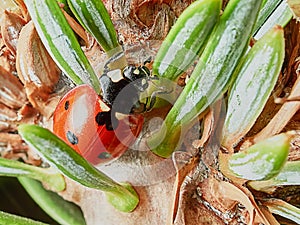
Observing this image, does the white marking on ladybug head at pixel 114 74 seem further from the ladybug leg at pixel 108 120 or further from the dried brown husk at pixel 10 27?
the dried brown husk at pixel 10 27

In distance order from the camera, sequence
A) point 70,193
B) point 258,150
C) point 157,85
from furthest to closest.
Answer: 1. point 70,193
2. point 157,85
3. point 258,150

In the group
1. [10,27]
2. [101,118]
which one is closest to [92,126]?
[101,118]

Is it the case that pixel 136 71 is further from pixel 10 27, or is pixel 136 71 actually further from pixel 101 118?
pixel 10 27

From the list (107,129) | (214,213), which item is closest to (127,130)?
(107,129)

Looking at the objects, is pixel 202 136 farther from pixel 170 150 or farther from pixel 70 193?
pixel 70 193

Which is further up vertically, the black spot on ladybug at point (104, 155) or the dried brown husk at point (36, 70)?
the dried brown husk at point (36, 70)

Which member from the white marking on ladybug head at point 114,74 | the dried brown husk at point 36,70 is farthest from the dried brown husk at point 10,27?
the white marking on ladybug head at point 114,74

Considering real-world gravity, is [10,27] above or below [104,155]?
above

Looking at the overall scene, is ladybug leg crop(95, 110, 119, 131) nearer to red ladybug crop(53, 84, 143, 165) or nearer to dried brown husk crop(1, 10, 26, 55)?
red ladybug crop(53, 84, 143, 165)
